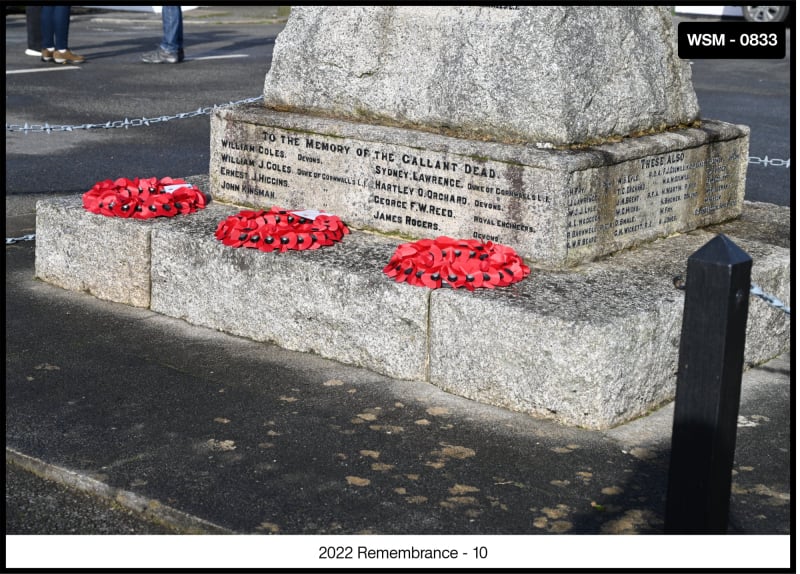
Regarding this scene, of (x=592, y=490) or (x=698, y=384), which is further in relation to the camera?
(x=592, y=490)

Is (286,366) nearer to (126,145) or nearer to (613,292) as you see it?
(613,292)

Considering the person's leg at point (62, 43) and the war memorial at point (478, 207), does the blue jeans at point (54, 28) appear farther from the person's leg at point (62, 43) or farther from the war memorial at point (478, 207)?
the war memorial at point (478, 207)

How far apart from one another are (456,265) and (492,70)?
988mm

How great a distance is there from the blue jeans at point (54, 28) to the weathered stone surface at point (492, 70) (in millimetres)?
9760

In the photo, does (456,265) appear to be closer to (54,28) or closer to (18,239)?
(18,239)

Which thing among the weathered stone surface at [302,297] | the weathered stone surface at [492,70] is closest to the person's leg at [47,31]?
the weathered stone surface at [492,70]

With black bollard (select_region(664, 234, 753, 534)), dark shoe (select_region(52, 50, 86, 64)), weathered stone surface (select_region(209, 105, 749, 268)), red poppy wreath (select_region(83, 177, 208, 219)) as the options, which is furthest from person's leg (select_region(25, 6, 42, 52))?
black bollard (select_region(664, 234, 753, 534))

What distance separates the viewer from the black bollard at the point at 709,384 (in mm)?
3275

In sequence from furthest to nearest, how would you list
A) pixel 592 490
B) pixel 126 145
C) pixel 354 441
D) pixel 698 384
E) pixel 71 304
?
pixel 126 145 → pixel 71 304 → pixel 354 441 → pixel 592 490 → pixel 698 384

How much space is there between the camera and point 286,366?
17.1ft

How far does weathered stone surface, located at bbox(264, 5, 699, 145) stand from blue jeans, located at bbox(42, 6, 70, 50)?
9760 mm

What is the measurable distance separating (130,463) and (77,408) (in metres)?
A: 0.63

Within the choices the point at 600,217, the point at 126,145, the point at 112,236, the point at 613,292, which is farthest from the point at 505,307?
the point at 126,145

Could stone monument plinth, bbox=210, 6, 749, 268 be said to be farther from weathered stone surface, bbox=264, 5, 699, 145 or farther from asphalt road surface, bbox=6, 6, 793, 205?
asphalt road surface, bbox=6, 6, 793, 205
